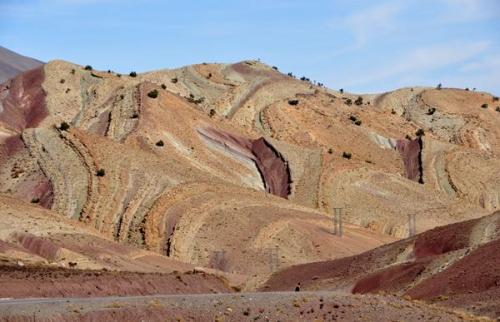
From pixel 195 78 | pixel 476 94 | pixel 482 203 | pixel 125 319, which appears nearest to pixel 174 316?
pixel 125 319

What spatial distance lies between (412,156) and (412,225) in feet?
106

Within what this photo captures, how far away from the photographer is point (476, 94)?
509 feet

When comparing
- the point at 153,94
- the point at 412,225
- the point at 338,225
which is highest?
the point at 153,94

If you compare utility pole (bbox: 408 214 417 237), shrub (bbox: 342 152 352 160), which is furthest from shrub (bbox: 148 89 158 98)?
utility pole (bbox: 408 214 417 237)

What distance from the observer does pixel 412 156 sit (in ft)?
409

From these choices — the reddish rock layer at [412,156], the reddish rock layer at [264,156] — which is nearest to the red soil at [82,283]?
the reddish rock layer at [264,156]

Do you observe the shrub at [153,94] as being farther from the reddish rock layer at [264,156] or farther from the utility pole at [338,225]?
the utility pole at [338,225]

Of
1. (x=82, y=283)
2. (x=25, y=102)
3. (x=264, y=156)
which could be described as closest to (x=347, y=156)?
(x=264, y=156)

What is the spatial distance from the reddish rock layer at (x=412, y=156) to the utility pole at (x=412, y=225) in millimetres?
Answer: 19637

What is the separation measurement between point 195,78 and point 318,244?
60.8 m

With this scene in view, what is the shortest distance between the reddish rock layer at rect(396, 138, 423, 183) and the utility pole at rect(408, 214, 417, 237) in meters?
19.6

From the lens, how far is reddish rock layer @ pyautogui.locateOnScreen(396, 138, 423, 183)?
120037mm

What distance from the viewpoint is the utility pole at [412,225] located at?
92031 millimetres

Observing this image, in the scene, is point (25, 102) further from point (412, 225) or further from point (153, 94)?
point (412, 225)
